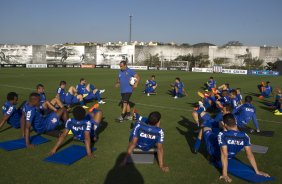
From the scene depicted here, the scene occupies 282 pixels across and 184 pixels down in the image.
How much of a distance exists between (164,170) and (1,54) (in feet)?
218

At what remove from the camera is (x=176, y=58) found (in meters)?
73.8

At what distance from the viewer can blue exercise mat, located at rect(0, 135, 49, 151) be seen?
292 inches

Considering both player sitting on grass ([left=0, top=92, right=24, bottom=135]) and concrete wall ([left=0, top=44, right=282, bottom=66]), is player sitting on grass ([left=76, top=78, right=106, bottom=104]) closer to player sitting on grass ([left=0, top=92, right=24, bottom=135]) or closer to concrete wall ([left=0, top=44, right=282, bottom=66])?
player sitting on grass ([left=0, top=92, right=24, bottom=135])

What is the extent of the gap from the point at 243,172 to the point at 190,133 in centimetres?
347

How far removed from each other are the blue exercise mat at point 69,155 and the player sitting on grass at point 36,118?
106cm

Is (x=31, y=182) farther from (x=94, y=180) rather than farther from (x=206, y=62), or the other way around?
(x=206, y=62)

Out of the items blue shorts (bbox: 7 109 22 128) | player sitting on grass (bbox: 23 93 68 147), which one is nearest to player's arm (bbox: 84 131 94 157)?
player sitting on grass (bbox: 23 93 68 147)

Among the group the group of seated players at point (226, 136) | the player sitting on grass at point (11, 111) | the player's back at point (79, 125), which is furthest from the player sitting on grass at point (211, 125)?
the player sitting on grass at point (11, 111)

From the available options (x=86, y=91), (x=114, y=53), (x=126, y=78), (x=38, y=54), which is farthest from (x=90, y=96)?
(x=114, y=53)

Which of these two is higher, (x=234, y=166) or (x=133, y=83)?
(x=133, y=83)

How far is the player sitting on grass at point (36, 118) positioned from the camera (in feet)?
24.8

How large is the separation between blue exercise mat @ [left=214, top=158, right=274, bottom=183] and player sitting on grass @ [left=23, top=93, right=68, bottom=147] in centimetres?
486

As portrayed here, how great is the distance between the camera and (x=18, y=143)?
7.76 m

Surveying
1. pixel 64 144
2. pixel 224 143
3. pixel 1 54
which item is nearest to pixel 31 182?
pixel 64 144
